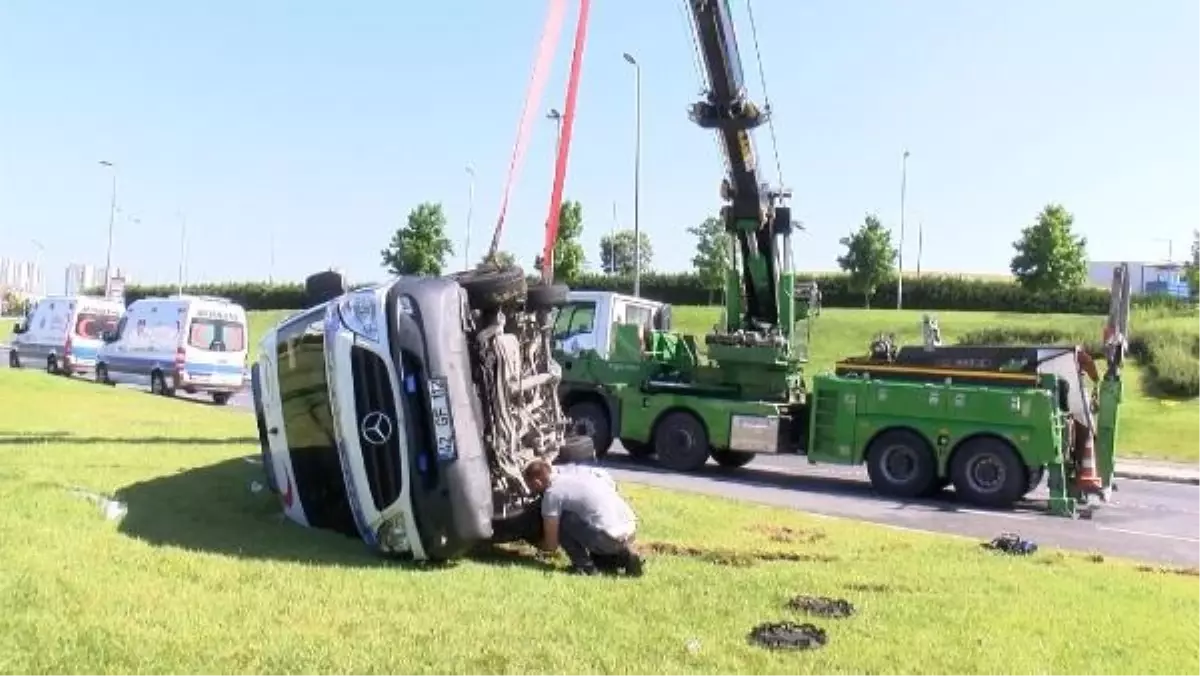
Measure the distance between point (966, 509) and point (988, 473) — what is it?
0.71 meters

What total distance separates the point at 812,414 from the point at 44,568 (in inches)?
499

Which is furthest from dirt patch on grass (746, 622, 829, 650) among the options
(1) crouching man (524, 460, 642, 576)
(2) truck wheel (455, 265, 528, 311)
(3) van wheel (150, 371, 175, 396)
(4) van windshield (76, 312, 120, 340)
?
(4) van windshield (76, 312, 120, 340)

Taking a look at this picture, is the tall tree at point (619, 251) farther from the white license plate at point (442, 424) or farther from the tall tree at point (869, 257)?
the white license plate at point (442, 424)

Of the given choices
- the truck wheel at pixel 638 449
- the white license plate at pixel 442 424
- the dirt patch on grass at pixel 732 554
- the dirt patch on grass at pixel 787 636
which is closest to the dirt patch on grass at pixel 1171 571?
the dirt patch on grass at pixel 732 554

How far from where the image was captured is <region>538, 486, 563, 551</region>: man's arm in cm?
784

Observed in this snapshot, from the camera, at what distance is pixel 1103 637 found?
627 centimetres

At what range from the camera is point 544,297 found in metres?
8.64

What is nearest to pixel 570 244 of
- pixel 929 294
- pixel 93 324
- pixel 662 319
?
pixel 929 294

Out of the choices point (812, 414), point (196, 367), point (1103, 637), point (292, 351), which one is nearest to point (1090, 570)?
point (1103, 637)

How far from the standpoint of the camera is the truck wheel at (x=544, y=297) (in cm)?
860

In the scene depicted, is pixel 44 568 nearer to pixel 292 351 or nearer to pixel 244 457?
pixel 292 351

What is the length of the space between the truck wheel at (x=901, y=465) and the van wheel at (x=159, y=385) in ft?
54.5

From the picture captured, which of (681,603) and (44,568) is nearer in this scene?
(44,568)

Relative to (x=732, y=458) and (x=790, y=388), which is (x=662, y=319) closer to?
(x=732, y=458)
